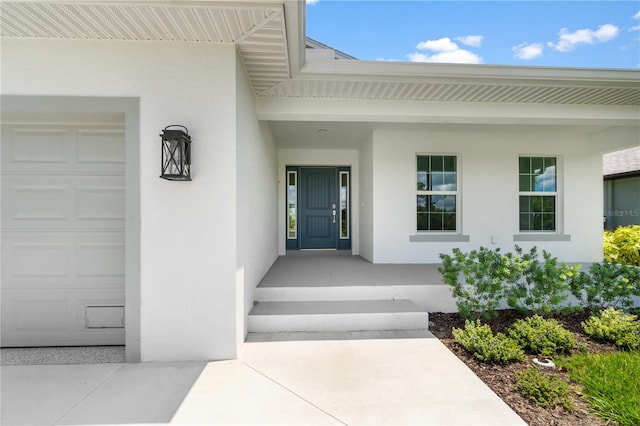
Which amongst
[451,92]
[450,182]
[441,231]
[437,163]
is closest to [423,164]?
[437,163]

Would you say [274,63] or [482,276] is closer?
[274,63]

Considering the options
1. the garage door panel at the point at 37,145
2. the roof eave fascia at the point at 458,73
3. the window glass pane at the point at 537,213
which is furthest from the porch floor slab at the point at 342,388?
the window glass pane at the point at 537,213

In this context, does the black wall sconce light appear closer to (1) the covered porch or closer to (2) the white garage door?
(2) the white garage door

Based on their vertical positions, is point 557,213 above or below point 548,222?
above

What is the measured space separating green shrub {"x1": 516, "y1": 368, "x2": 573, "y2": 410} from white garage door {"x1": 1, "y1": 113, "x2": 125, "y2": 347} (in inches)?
142

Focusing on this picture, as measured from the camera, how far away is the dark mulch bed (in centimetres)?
178

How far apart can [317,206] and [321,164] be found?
1.03m

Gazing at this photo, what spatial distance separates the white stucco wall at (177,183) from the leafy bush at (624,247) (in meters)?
7.80

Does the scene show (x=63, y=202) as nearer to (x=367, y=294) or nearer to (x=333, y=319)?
(x=333, y=319)

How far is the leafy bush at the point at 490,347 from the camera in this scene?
246 centimetres

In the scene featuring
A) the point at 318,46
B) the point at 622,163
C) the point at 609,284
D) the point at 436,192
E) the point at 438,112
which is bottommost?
the point at 609,284

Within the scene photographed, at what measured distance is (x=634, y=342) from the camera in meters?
2.69

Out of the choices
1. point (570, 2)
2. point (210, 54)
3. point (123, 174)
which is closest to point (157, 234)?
point (123, 174)

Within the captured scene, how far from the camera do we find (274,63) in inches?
112
